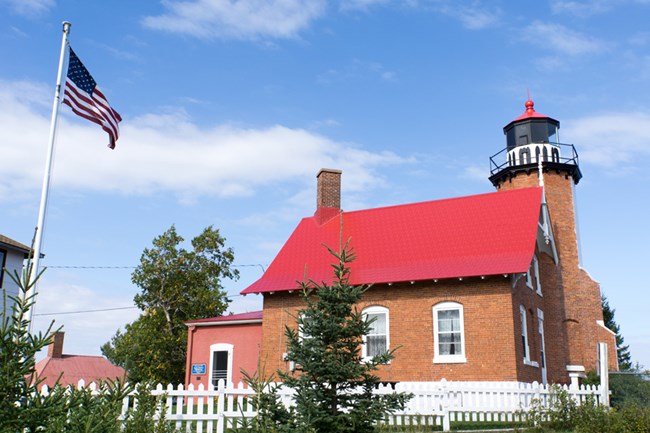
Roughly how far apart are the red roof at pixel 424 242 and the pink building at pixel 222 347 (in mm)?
2254

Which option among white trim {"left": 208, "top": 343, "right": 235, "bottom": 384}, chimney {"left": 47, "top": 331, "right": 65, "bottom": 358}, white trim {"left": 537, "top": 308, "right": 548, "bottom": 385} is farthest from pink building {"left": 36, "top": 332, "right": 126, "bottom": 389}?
white trim {"left": 537, "top": 308, "right": 548, "bottom": 385}

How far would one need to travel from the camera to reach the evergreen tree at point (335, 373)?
7.59m

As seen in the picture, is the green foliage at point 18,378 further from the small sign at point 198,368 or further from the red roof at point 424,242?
the small sign at point 198,368

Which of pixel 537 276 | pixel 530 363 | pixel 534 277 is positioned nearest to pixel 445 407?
pixel 530 363

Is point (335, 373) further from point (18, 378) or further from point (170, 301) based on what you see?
point (170, 301)

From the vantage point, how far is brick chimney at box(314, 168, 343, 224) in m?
26.5

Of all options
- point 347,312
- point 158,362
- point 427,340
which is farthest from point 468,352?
point 158,362

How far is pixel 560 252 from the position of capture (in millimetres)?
26438

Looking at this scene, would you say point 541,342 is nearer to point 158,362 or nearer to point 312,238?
point 312,238

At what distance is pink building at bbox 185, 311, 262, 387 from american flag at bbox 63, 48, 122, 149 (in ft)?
39.1

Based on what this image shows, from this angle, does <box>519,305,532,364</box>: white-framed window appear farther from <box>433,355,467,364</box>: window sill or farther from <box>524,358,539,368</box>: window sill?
<box>433,355,467,364</box>: window sill

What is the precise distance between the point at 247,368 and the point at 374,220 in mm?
8410

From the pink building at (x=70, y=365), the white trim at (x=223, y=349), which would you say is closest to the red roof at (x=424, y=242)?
the white trim at (x=223, y=349)

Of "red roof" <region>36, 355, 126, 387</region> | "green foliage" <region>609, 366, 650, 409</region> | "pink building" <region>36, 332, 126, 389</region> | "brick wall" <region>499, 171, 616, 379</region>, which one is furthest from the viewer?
"pink building" <region>36, 332, 126, 389</region>
